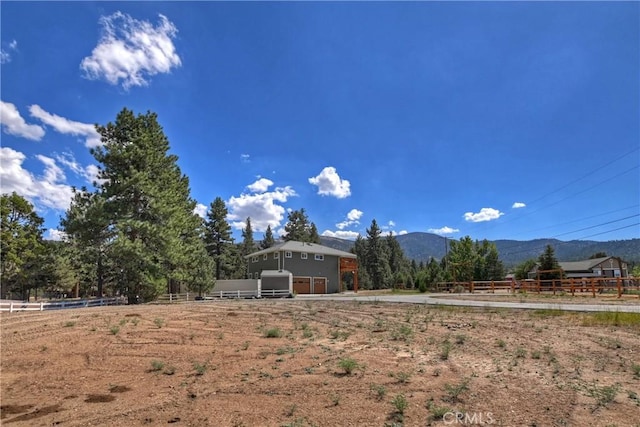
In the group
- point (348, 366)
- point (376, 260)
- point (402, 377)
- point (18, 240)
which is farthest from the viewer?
point (376, 260)

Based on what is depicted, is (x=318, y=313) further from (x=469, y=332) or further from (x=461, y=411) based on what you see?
(x=461, y=411)

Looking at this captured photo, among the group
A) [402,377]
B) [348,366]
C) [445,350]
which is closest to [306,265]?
[445,350]

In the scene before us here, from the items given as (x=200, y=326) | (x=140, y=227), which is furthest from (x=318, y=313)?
(x=140, y=227)

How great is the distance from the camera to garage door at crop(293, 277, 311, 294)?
4247 cm

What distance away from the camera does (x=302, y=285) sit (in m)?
43.2

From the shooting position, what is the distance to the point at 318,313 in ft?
51.6

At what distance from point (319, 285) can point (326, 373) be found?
37.7 m

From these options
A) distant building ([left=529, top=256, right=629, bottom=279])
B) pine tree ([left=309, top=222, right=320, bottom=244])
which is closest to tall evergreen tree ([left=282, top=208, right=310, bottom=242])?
pine tree ([left=309, top=222, right=320, bottom=244])

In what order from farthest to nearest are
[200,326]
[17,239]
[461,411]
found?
1. [17,239]
2. [200,326]
3. [461,411]

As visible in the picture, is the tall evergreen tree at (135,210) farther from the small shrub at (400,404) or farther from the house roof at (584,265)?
the house roof at (584,265)

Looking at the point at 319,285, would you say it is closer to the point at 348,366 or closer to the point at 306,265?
the point at 306,265

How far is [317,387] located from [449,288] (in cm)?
4123

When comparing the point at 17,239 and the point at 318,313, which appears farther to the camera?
the point at 17,239

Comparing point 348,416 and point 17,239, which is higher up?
point 17,239
